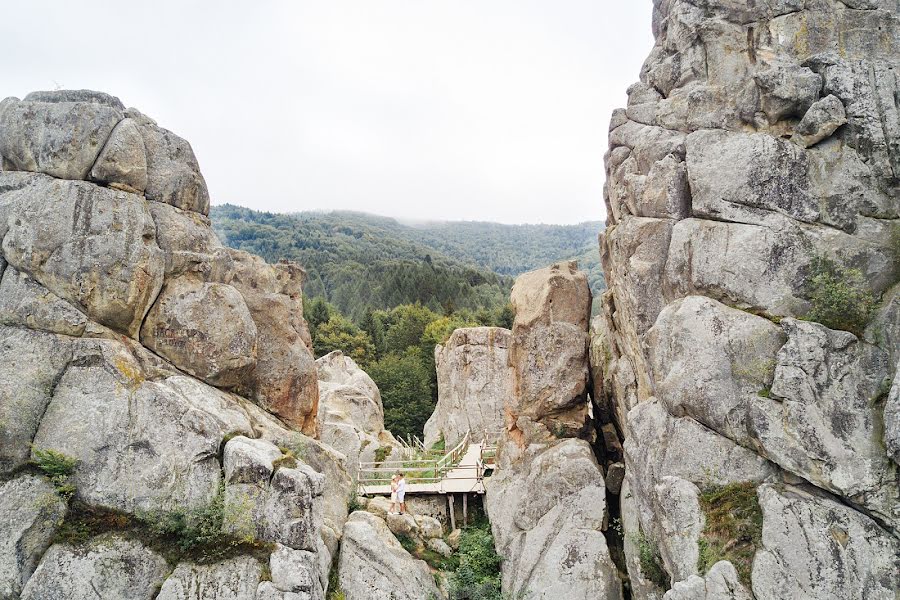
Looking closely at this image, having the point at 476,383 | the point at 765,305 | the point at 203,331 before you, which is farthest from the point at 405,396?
the point at 765,305

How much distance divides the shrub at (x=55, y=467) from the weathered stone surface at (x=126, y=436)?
33cm

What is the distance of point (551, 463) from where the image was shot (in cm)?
Answer: 2572

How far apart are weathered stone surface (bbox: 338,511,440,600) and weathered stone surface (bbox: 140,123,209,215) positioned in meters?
14.0

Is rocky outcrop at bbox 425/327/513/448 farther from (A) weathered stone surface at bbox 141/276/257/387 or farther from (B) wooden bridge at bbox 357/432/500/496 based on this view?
(A) weathered stone surface at bbox 141/276/257/387

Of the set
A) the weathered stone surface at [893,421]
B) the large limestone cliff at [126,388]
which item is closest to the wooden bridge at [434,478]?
the large limestone cliff at [126,388]

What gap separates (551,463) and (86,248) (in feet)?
61.6

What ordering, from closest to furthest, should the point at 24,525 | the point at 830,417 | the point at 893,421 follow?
the point at 893,421 < the point at 830,417 < the point at 24,525

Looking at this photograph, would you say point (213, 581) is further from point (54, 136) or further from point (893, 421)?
point (893, 421)

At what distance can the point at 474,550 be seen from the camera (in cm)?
2627

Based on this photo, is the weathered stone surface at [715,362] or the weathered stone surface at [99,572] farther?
the weathered stone surface at [715,362]

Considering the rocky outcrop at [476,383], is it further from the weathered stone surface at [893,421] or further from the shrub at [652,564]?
the weathered stone surface at [893,421]

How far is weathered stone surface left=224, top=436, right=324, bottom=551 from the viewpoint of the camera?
63.3 feet

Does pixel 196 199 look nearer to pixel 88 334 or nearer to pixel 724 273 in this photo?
pixel 88 334

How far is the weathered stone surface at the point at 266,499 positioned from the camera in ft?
63.3
